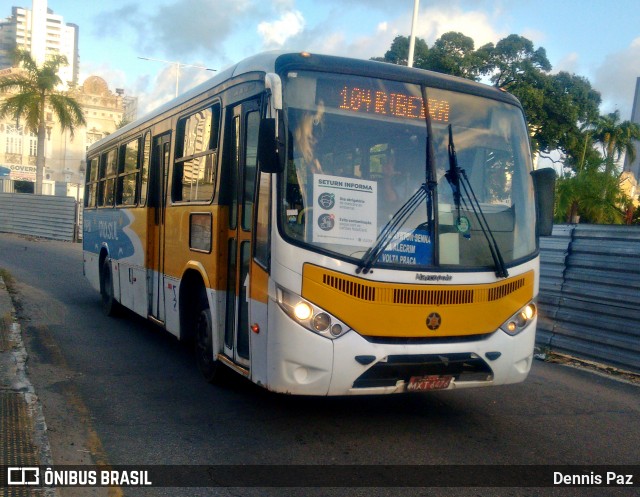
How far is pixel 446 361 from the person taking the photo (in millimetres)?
5496

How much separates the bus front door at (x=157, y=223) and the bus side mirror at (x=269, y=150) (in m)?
3.44

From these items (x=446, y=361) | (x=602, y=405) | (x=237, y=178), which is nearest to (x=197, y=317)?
(x=237, y=178)

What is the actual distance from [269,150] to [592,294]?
5922 millimetres

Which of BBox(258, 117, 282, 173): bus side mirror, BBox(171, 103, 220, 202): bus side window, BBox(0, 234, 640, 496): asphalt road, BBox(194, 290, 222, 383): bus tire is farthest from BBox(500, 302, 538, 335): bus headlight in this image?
BBox(171, 103, 220, 202): bus side window

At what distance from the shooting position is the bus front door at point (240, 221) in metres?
5.94

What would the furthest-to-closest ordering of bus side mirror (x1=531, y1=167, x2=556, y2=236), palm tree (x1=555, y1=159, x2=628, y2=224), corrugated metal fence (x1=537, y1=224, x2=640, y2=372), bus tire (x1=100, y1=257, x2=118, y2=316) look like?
palm tree (x1=555, y1=159, x2=628, y2=224) → bus tire (x1=100, y1=257, x2=118, y2=316) → corrugated metal fence (x1=537, y1=224, x2=640, y2=372) → bus side mirror (x1=531, y1=167, x2=556, y2=236)

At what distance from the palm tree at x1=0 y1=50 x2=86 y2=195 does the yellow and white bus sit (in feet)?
101

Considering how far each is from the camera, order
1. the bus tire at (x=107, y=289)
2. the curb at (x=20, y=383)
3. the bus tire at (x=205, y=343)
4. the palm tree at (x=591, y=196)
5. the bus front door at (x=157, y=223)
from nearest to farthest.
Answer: the curb at (x=20, y=383) < the bus tire at (x=205, y=343) < the bus front door at (x=157, y=223) < the bus tire at (x=107, y=289) < the palm tree at (x=591, y=196)

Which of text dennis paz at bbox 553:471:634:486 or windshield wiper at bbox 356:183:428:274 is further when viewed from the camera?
windshield wiper at bbox 356:183:428:274

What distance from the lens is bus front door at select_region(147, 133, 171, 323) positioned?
844cm

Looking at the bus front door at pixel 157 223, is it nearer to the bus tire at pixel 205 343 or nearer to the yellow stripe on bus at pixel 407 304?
the bus tire at pixel 205 343

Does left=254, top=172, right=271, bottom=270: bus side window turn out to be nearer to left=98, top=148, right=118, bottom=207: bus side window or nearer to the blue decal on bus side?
the blue decal on bus side

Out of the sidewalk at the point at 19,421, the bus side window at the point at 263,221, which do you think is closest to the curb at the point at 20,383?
the sidewalk at the point at 19,421

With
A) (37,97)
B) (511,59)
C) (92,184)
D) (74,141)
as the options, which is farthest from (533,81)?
(74,141)
